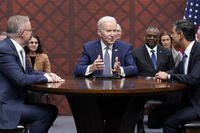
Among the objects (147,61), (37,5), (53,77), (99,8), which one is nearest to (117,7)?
(99,8)

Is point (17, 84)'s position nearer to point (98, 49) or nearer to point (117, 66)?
point (117, 66)

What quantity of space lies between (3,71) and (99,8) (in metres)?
3.66

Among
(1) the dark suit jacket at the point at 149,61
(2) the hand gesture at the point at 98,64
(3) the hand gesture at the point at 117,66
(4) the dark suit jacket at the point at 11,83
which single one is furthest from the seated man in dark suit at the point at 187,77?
(1) the dark suit jacket at the point at 149,61

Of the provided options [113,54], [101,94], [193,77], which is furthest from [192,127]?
[113,54]

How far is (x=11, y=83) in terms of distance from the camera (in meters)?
4.08

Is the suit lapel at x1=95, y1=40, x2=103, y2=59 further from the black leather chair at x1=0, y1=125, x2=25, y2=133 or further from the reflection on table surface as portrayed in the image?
the black leather chair at x1=0, y1=125, x2=25, y2=133

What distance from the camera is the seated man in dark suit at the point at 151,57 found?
19.6ft

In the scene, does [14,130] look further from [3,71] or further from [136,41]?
[136,41]

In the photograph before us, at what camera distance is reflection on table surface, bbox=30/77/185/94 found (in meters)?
3.61

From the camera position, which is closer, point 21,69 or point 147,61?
point 21,69

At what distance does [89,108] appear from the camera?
4051 millimetres

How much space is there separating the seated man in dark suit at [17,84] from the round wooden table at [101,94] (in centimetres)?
15

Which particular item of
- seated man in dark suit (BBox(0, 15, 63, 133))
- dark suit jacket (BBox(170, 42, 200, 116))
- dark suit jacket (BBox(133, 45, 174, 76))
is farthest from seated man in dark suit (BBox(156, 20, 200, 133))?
dark suit jacket (BBox(133, 45, 174, 76))

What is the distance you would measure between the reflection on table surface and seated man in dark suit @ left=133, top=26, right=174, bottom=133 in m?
1.72
